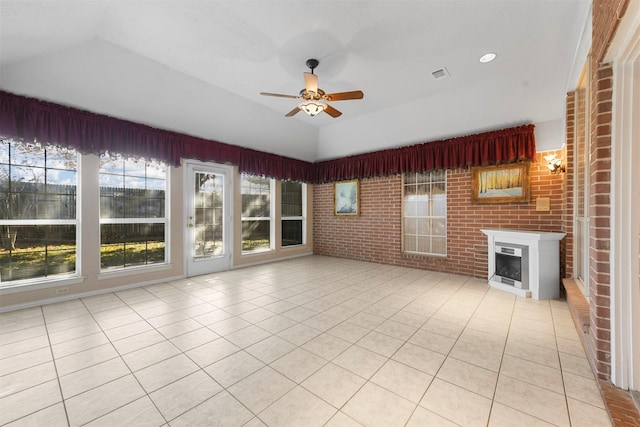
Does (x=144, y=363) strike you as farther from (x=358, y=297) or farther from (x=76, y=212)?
(x=76, y=212)

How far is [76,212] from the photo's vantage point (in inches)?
147

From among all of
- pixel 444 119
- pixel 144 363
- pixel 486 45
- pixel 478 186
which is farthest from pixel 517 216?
pixel 144 363

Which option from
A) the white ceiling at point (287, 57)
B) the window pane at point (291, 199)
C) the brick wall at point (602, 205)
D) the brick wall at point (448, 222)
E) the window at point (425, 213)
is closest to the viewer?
the brick wall at point (602, 205)

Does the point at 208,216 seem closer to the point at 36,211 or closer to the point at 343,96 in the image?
the point at 36,211

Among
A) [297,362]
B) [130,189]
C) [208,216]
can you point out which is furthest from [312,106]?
[130,189]

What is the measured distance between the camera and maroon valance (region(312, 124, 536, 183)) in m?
4.18

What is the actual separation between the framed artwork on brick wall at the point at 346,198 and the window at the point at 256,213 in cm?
174

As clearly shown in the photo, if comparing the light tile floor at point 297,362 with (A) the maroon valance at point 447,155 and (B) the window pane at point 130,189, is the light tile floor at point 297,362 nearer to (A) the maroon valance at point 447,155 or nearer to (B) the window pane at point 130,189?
(B) the window pane at point 130,189

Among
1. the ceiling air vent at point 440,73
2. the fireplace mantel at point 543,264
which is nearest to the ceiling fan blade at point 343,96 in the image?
the ceiling air vent at point 440,73

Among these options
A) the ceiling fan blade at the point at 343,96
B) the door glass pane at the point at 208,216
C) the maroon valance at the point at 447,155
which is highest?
the ceiling fan blade at the point at 343,96

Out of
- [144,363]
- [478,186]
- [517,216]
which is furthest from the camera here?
[478,186]

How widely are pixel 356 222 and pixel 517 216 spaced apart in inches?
129

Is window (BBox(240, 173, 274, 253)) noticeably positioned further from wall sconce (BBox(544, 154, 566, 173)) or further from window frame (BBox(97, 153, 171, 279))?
wall sconce (BBox(544, 154, 566, 173))

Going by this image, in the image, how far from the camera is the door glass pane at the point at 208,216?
5078 millimetres
